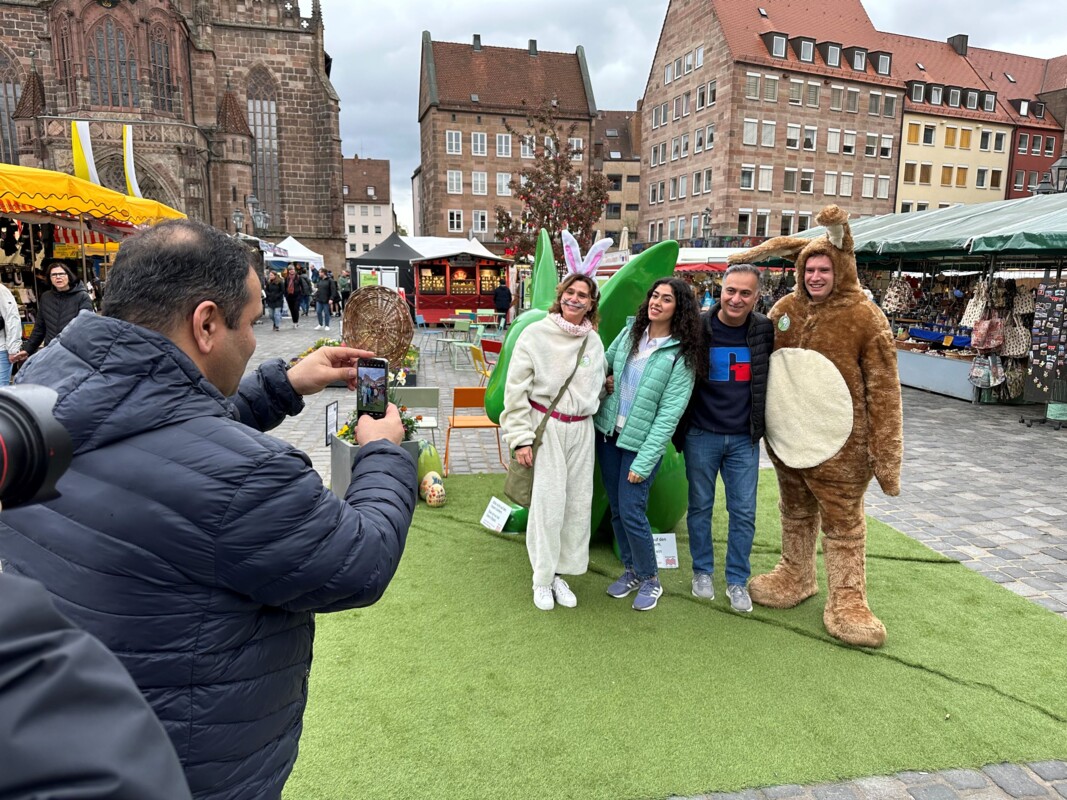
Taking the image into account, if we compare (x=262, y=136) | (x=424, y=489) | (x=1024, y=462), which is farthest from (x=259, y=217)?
(x=1024, y=462)

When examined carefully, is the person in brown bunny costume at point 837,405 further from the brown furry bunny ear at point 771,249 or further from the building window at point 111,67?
the building window at point 111,67

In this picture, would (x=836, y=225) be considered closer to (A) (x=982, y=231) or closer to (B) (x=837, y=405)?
(B) (x=837, y=405)

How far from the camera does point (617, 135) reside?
67.0 metres

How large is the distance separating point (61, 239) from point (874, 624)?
13214 mm

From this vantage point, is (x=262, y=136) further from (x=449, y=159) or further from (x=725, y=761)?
(x=725, y=761)

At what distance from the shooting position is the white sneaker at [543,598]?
4027 millimetres

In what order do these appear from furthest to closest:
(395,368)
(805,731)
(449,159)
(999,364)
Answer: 1. (449,159)
2. (999,364)
3. (395,368)
4. (805,731)

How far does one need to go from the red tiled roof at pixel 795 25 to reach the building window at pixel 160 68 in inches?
1159

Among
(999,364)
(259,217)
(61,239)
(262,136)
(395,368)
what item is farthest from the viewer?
(262,136)

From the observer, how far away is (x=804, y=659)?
3553mm

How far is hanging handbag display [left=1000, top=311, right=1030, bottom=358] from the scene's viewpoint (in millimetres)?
10375

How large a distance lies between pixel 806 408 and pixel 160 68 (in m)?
38.0

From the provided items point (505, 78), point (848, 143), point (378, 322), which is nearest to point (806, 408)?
point (378, 322)

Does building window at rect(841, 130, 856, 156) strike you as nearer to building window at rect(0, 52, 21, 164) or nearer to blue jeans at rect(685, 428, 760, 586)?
building window at rect(0, 52, 21, 164)
